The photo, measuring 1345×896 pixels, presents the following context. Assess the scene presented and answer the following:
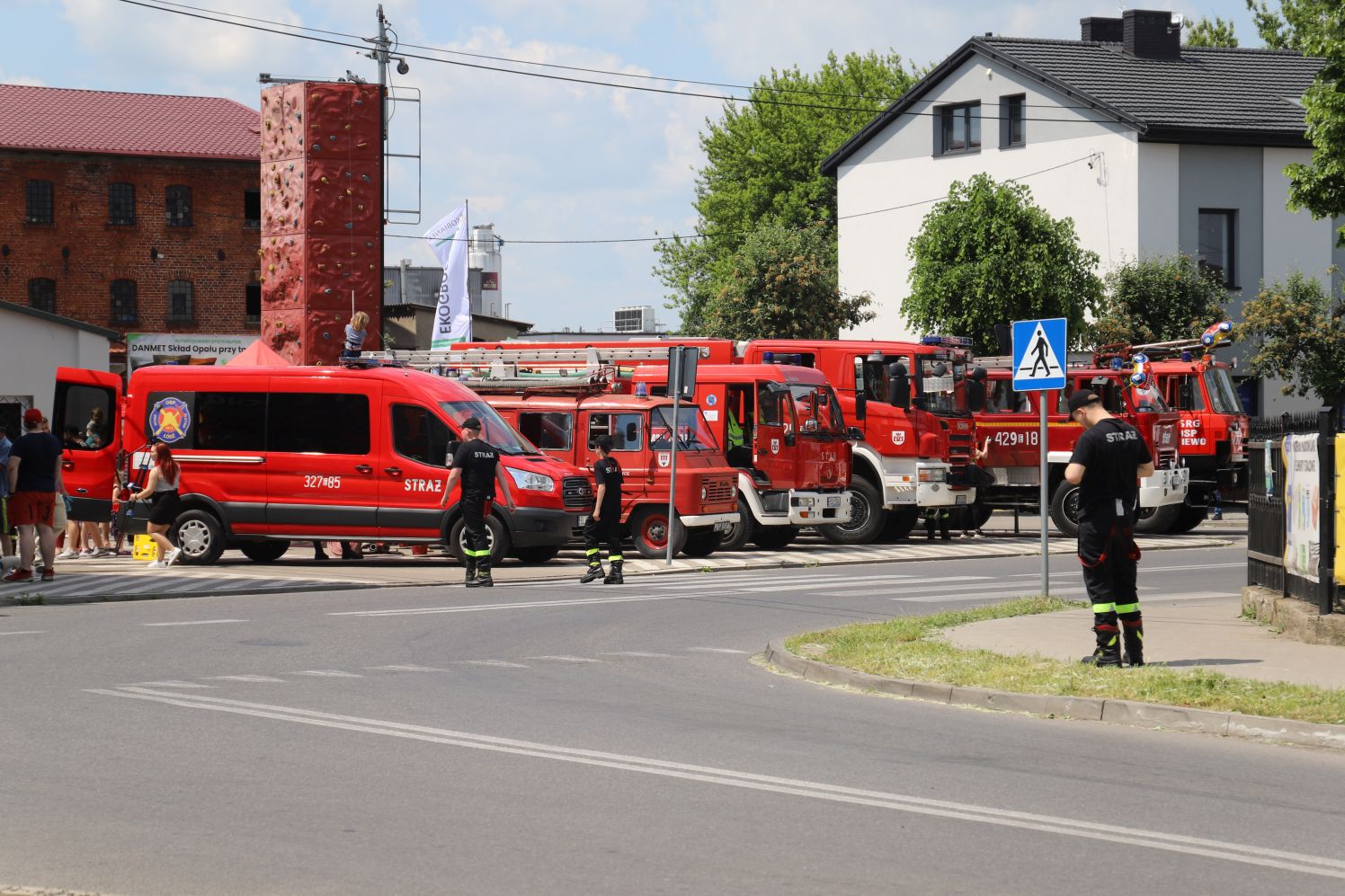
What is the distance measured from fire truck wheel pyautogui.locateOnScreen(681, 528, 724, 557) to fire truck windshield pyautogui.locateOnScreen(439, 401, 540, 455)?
284 centimetres

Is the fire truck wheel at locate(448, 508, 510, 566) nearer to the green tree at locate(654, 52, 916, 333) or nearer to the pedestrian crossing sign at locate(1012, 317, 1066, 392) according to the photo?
the pedestrian crossing sign at locate(1012, 317, 1066, 392)

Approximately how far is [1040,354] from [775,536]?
32.7 ft

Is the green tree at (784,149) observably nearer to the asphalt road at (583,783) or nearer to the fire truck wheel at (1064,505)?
the fire truck wheel at (1064,505)

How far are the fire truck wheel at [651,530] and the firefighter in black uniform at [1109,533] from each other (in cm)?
1248

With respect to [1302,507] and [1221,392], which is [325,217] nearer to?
[1221,392]

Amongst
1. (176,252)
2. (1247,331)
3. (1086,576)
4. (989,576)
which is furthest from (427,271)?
(1086,576)

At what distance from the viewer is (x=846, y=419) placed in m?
26.1

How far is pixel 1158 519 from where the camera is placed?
2842cm

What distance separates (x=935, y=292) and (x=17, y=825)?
1416 inches

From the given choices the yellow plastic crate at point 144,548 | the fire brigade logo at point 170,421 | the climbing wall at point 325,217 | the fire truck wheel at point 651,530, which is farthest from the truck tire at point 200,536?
the climbing wall at point 325,217

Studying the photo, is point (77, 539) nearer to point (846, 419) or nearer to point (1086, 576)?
point (846, 419)

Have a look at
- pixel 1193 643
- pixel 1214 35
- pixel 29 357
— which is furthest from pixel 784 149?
pixel 1193 643

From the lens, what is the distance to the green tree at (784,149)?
222ft

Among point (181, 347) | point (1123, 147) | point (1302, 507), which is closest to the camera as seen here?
point (1302, 507)
